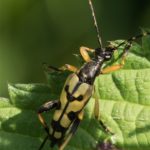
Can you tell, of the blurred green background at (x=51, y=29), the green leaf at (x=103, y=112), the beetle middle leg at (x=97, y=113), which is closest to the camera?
the beetle middle leg at (x=97, y=113)

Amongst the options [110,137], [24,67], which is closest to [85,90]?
[110,137]

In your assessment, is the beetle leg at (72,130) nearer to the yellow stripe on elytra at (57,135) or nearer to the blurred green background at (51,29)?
the yellow stripe on elytra at (57,135)

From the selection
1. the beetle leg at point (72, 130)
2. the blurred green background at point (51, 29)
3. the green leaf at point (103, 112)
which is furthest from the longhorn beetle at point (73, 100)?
the blurred green background at point (51, 29)

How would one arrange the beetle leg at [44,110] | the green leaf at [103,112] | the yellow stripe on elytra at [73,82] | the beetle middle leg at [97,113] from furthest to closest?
the yellow stripe on elytra at [73,82] → the beetle leg at [44,110] → the green leaf at [103,112] → the beetle middle leg at [97,113]

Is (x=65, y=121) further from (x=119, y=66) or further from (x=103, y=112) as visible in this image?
(x=119, y=66)

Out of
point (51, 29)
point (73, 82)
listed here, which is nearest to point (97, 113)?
point (73, 82)

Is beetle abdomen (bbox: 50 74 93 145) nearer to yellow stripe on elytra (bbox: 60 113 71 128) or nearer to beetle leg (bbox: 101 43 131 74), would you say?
yellow stripe on elytra (bbox: 60 113 71 128)
